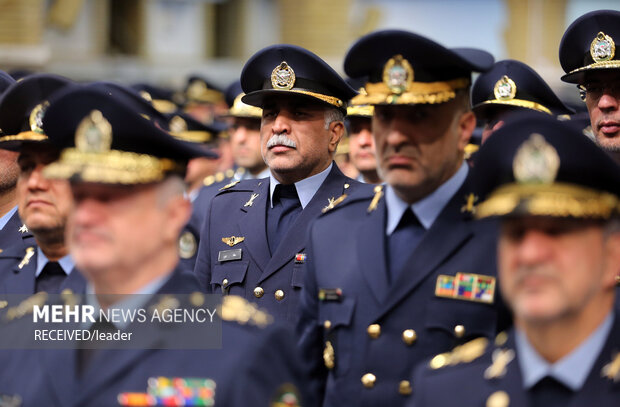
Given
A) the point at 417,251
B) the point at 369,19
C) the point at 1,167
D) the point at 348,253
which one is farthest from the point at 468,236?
the point at 369,19

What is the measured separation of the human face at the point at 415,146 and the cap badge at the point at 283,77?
174 cm

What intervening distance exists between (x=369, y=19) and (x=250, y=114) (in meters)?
21.4

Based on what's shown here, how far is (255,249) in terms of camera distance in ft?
20.4

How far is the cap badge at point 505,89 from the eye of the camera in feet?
23.4

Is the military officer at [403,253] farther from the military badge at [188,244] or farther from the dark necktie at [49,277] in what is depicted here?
the military badge at [188,244]

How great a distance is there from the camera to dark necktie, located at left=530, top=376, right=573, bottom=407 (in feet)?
11.3

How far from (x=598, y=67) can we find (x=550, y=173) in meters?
2.97

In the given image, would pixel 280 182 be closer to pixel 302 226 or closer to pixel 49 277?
pixel 302 226

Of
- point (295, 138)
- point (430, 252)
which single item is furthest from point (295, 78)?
point (430, 252)

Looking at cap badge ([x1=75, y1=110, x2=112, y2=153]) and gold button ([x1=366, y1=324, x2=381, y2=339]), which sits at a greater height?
cap badge ([x1=75, y1=110, x2=112, y2=153])

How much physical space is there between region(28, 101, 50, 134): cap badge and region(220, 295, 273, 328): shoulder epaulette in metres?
1.99

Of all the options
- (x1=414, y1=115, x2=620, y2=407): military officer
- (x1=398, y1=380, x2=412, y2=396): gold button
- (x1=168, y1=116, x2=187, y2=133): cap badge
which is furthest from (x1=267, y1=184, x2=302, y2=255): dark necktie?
(x1=168, y1=116, x2=187, y2=133): cap badge

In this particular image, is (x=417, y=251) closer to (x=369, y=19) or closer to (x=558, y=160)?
(x=558, y=160)

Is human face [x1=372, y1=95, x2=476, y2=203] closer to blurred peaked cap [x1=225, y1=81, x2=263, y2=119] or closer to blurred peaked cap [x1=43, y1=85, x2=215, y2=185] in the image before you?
blurred peaked cap [x1=43, y1=85, x2=215, y2=185]
